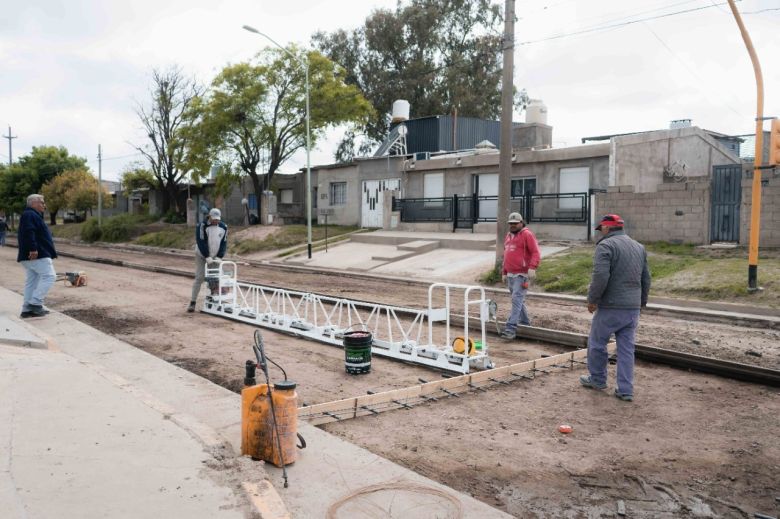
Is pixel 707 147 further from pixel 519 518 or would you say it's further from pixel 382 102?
pixel 382 102

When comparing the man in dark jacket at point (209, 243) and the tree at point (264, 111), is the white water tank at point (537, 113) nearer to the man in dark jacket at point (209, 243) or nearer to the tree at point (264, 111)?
the tree at point (264, 111)

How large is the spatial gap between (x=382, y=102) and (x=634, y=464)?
45158 millimetres

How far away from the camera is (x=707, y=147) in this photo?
24.5m

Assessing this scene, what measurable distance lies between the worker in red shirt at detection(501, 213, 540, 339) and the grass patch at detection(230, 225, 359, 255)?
2137 centimetres

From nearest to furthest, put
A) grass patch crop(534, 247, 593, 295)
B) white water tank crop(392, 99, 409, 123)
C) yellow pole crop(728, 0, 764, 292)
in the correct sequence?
1. yellow pole crop(728, 0, 764, 292)
2. grass patch crop(534, 247, 593, 295)
3. white water tank crop(392, 99, 409, 123)

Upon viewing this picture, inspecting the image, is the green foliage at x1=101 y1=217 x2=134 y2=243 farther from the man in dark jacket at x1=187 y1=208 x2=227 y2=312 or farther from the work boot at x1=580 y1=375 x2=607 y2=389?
the work boot at x1=580 y1=375 x2=607 y2=389

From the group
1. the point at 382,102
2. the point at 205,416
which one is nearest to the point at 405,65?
the point at 382,102

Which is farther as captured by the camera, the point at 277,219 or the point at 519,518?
the point at 277,219

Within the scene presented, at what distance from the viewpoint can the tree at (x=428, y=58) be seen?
4600cm

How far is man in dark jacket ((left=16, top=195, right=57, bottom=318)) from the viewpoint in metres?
10.6

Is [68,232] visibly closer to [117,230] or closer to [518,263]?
[117,230]

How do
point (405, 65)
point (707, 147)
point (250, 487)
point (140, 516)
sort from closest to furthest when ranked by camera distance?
point (140, 516) < point (250, 487) < point (707, 147) < point (405, 65)

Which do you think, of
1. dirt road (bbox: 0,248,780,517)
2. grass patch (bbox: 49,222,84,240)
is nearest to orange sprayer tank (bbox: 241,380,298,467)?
dirt road (bbox: 0,248,780,517)

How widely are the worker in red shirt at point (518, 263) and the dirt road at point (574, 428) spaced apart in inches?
19.4
